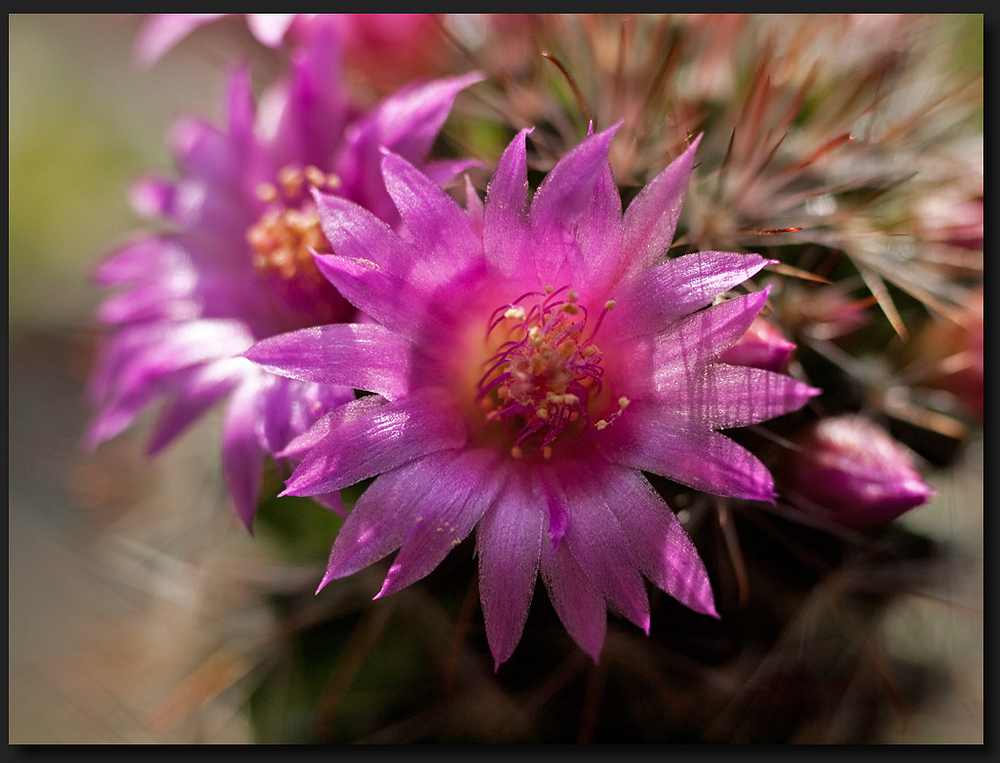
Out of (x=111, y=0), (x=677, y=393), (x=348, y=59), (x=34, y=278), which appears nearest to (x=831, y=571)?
(x=677, y=393)

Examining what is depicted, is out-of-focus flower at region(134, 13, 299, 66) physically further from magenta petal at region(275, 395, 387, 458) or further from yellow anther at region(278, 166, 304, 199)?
magenta petal at region(275, 395, 387, 458)

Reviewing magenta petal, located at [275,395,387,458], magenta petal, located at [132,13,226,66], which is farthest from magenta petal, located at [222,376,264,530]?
magenta petal, located at [132,13,226,66]

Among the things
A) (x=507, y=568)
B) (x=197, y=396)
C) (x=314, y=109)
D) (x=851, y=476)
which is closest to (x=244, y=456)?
(x=197, y=396)

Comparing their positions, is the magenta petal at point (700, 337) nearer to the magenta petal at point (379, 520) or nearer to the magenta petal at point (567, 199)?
the magenta petal at point (567, 199)

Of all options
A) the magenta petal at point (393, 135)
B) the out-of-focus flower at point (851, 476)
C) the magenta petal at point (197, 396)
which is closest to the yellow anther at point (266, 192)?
the magenta petal at point (393, 135)

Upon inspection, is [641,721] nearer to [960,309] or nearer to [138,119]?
[960,309]

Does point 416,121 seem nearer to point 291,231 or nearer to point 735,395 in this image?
point 291,231
